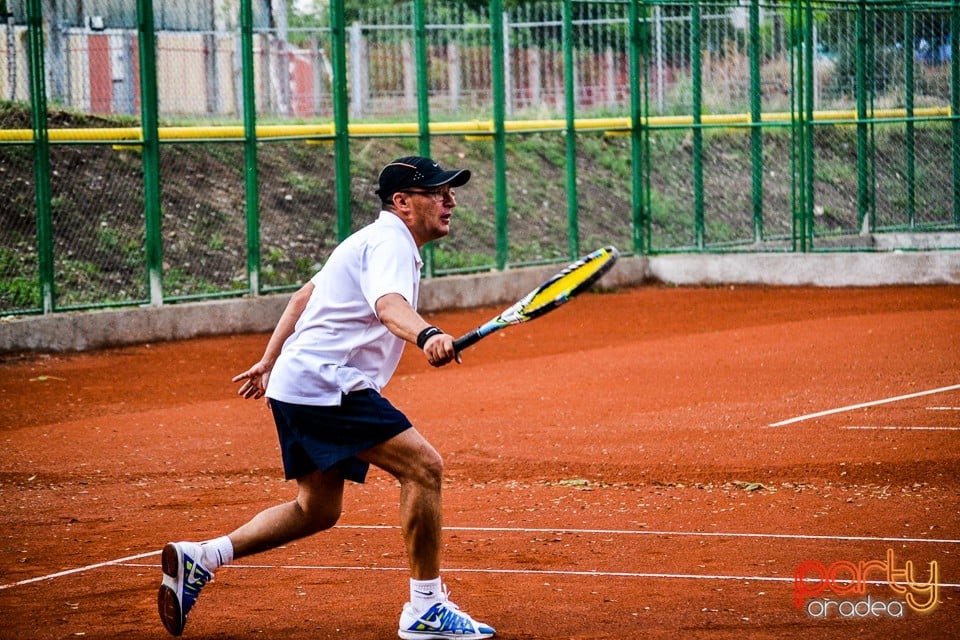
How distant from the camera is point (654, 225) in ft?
74.5

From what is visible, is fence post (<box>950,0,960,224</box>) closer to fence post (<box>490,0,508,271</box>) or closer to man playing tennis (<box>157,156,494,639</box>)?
fence post (<box>490,0,508,271</box>)

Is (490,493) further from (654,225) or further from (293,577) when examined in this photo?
(654,225)

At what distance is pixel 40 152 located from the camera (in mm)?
15492

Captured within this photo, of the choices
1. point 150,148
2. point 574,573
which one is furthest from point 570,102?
point 574,573

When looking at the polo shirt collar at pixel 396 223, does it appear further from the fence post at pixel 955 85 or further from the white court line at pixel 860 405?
the fence post at pixel 955 85

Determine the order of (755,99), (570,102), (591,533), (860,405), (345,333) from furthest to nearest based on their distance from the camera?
(755,99) → (570,102) → (860,405) → (591,533) → (345,333)

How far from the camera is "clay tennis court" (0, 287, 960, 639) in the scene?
636 centimetres

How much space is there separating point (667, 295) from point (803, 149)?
2910 mm

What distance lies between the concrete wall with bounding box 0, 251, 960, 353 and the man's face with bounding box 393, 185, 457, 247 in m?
10.2

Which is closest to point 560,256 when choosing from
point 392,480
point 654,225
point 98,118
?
point 654,225

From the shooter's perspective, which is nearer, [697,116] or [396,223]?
[396,223]

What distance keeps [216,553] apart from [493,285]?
45.6 feet

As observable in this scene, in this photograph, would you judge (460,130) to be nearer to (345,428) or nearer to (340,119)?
(340,119)

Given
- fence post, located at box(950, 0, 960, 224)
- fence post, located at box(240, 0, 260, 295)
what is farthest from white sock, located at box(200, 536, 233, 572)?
fence post, located at box(950, 0, 960, 224)
